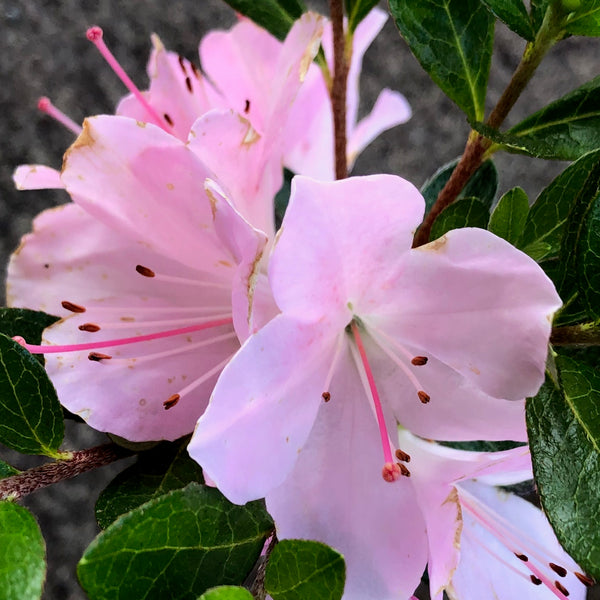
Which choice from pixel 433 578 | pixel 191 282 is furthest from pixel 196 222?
pixel 433 578

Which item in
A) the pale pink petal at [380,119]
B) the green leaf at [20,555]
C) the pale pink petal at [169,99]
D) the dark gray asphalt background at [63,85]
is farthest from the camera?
the dark gray asphalt background at [63,85]

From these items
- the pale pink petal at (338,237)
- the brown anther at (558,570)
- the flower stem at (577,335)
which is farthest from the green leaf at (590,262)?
the brown anther at (558,570)

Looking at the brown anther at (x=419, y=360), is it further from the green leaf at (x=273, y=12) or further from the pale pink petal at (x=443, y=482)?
the green leaf at (x=273, y=12)

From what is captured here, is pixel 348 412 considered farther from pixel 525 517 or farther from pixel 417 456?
pixel 525 517

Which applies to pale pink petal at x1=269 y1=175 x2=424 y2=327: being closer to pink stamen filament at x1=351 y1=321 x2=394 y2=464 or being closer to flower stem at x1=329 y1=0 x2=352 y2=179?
pink stamen filament at x1=351 y1=321 x2=394 y2=464

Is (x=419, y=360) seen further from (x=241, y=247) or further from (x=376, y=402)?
(x=241, y=247)

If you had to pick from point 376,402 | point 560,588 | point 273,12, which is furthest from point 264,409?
point 273,12
